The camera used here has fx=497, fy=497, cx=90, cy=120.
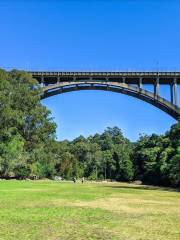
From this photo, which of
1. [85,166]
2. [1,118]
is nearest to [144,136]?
[85,166]

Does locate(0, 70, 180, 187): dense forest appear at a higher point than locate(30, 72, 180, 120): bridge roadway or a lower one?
lower

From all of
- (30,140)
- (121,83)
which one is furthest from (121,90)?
(30,140)

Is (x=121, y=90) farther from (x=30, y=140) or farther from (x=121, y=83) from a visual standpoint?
(x=30, y=140)

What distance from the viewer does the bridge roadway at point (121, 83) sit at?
63.4m

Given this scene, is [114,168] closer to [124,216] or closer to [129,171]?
[129,171]

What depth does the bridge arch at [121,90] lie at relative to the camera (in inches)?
2491

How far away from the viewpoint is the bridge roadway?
63.4 meters

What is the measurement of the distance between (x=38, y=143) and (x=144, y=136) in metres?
46.5

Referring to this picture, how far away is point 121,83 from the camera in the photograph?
6462cm

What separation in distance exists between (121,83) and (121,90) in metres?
1.04

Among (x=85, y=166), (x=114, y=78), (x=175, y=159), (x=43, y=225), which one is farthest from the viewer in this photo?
(x=85, y=166)

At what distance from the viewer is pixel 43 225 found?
44.9ft

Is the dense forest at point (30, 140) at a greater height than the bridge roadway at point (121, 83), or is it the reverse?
the bridge roadway at point (121, 83)

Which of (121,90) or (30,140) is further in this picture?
(30,140)
